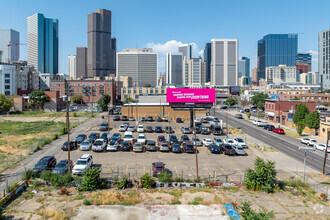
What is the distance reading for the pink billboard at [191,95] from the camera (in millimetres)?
52906

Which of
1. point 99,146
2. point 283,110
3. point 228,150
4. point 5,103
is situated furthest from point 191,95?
point 5,103

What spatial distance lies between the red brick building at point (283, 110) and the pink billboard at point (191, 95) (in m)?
22.5

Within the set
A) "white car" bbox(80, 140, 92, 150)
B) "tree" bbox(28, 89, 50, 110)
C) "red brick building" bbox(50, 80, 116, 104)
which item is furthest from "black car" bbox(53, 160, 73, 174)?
"red brick building" bbox(50, 80, 116, 104)

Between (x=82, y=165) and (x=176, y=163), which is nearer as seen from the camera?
(x=82, y=165)

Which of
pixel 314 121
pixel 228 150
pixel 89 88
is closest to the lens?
pixel 228 150

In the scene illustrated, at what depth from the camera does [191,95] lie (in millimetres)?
53094

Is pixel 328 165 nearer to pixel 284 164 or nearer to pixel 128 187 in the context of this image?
pixel 284 164

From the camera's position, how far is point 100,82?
410 ft

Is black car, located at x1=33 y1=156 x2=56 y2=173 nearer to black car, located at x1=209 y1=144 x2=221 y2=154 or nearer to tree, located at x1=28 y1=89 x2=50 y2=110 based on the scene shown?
black car, located at x1=209 y1=144 x2=221 y2=154

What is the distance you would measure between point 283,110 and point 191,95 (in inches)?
1154

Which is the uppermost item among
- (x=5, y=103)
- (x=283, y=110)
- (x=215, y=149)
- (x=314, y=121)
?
(x=5, y=103)

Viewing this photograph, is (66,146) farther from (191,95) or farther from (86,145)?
(191,95)

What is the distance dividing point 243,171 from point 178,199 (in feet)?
36.2

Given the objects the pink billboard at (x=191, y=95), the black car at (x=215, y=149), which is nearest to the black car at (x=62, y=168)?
the black car at (x=215, y=149)
